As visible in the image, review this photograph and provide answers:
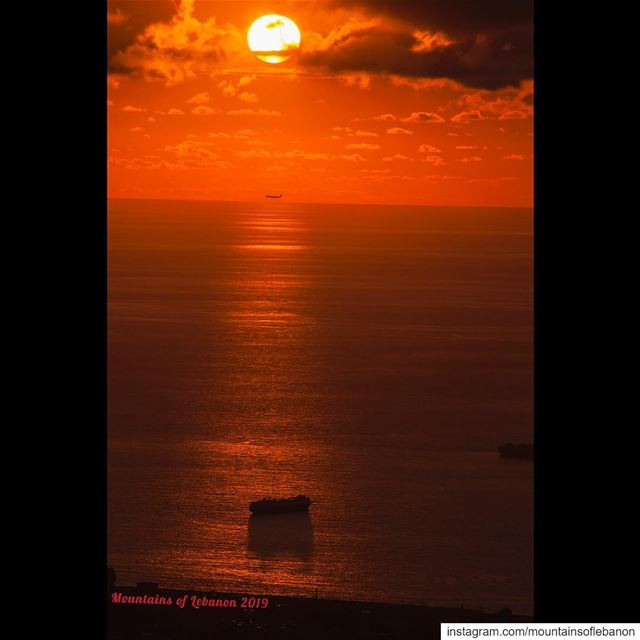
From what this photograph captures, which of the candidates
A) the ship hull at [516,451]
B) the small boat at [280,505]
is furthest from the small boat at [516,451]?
the small boat at [280,505]

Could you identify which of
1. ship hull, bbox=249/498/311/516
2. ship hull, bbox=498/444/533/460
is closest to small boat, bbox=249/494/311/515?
ship hull, bbox=249/498/311/516

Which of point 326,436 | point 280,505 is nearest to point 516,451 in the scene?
point 326,436

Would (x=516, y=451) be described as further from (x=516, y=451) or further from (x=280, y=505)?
(x=280, y=505)

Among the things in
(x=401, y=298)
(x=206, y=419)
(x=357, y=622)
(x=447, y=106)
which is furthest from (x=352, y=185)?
(x=357, y=622)

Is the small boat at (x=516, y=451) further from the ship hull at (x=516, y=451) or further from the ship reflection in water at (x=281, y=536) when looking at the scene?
the ship reflection in water at (x=281, y=536)

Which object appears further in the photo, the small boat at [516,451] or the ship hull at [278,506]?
the small boat at [516,451]

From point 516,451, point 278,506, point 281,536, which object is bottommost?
point 281,536
